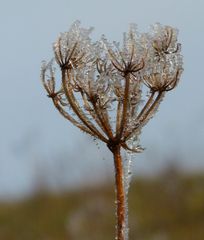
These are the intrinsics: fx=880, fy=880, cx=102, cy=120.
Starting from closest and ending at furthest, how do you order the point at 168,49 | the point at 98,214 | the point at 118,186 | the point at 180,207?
the point at 118,186, the point at 168,49, the point at 98,214, the point at 180,207

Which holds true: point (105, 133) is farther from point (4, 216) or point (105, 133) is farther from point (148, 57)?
point (4, 216)

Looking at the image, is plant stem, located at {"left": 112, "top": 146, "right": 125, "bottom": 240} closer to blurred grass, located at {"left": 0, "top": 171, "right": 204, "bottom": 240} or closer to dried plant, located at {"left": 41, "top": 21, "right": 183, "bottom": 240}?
dried plant, located at {"left": 41, "top": 21, "right": 183, "bottom": 240}

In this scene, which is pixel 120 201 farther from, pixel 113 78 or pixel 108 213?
pixel 108 213

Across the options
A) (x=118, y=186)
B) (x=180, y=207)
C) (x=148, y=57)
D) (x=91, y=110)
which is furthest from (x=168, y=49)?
(x=180, y=207)

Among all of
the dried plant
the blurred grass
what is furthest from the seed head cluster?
the blurred grass

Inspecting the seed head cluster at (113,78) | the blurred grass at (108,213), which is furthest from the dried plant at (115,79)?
the blurred grass at (108,213)

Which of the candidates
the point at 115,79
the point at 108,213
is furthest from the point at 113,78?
the point at 108,213

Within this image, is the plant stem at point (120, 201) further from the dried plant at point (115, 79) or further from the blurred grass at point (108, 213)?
the blurred grass at point (108, 213)
